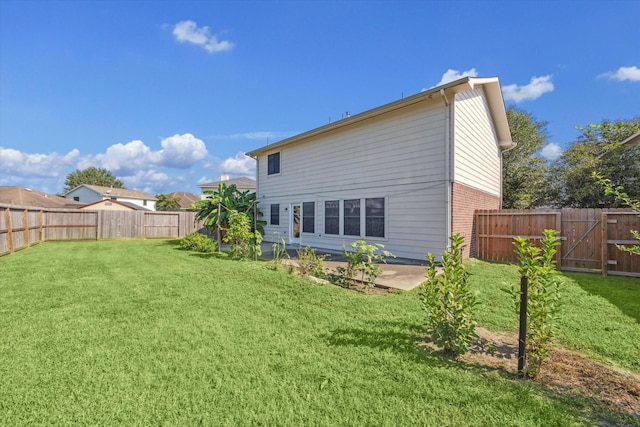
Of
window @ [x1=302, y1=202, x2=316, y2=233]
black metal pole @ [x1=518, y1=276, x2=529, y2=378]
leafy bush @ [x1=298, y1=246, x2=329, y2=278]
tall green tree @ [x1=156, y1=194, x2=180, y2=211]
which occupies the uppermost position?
tall green tree @ [x1=156, y1=194, x2=180, y2=211]

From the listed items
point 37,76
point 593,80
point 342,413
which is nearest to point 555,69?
point 593,80

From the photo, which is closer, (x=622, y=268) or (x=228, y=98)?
(x=622, y=268)

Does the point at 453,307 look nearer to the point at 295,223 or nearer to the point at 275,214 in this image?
the point at 295,223

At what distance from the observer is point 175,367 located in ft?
9.29

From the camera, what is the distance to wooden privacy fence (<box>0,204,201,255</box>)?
11438 millimetres

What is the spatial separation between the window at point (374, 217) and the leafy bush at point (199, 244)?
20.3 feet

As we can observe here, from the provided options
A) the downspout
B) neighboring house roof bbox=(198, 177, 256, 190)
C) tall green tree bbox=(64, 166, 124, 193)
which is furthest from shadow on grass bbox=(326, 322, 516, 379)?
tall green tree bbox=(64, 166, 124, 193)

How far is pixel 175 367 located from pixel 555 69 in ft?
60.7

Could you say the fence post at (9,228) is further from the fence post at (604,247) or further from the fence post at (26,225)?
the fence post at (604,247)

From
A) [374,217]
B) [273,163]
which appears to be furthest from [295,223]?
[374,217]

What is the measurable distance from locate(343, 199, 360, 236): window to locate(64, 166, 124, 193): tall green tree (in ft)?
211

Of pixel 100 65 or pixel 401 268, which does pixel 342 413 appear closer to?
pixel 401 268

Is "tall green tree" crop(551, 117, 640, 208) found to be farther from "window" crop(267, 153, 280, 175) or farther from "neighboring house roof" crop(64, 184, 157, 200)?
"neighboring house roof" crop(64, 184, 157, 200)

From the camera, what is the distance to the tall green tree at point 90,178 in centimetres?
5550
